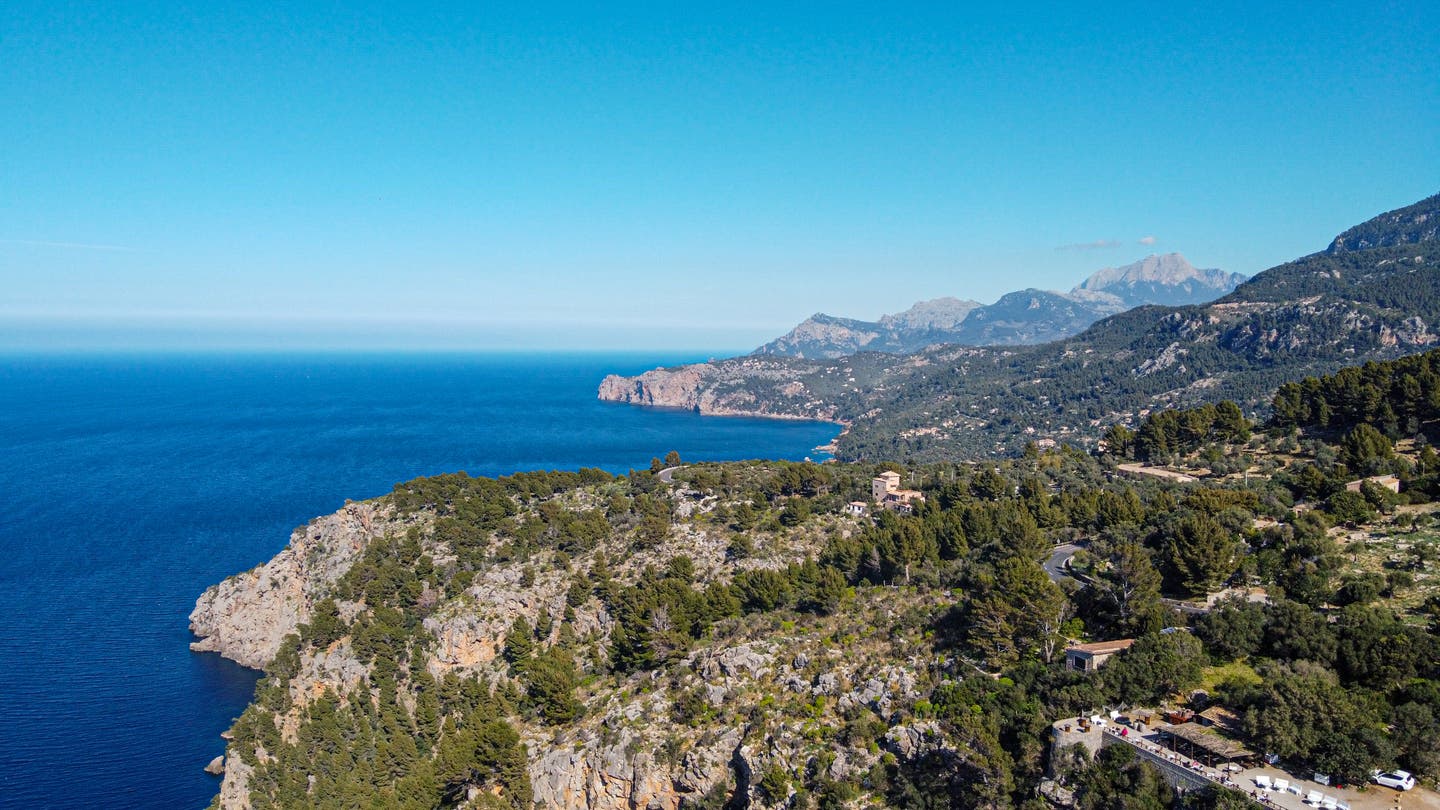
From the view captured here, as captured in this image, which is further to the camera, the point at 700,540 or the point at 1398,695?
the point at 700,540

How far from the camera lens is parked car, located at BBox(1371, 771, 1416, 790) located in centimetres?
2098

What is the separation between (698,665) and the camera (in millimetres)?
38281

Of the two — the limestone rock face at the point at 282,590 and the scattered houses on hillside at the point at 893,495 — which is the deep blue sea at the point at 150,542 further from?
the scattered houses on hillside at the point at 893,495

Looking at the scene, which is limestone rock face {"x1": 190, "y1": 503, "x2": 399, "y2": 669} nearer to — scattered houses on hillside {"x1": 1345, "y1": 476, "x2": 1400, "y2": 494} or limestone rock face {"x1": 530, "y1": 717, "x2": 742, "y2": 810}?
limestone rock face {"x1": 530, "y1": 717, "x2": 742, "y2": 810}

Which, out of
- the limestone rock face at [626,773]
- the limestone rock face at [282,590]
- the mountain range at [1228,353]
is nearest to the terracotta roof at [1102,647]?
the limestone rock face at [626,773]

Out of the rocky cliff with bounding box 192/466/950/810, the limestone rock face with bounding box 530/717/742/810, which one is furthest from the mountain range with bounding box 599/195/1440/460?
the limestone rock face with bounding box 530/717/742/810

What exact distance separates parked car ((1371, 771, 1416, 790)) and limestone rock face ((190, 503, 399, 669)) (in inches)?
2417

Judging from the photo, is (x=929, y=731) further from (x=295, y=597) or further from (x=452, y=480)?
(x=295, y=597)

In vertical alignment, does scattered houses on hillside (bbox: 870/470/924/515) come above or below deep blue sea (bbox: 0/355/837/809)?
above

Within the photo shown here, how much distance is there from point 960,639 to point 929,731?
22.2ft

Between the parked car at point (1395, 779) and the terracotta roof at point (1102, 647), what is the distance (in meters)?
8.28

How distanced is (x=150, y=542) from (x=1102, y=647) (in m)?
110

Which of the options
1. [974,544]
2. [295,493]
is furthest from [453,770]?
[295,493]

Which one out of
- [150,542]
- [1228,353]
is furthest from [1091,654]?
[1228,353]
